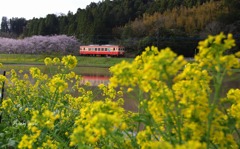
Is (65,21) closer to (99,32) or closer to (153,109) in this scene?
(99,32)

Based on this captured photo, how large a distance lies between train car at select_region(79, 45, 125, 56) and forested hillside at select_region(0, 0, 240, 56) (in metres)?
1.75

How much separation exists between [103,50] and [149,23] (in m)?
8.91

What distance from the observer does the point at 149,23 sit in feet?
140

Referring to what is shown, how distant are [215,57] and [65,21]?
52650 mm

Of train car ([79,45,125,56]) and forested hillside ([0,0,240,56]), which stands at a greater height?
forested hillside ([0,0,240,56])

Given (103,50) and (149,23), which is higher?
(149,23)

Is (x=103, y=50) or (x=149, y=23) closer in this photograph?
(x=103, y=50)

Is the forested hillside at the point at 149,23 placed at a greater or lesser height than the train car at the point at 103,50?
greater

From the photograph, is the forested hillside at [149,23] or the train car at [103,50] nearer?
the forested hillside at [149,23]

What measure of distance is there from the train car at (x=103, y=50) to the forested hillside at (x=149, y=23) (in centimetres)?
175

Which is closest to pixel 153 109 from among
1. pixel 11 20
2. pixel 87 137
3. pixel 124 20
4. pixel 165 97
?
pixel 165 97

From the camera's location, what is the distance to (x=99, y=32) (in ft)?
145

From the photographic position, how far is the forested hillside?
35.2 m

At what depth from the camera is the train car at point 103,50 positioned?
117ft
